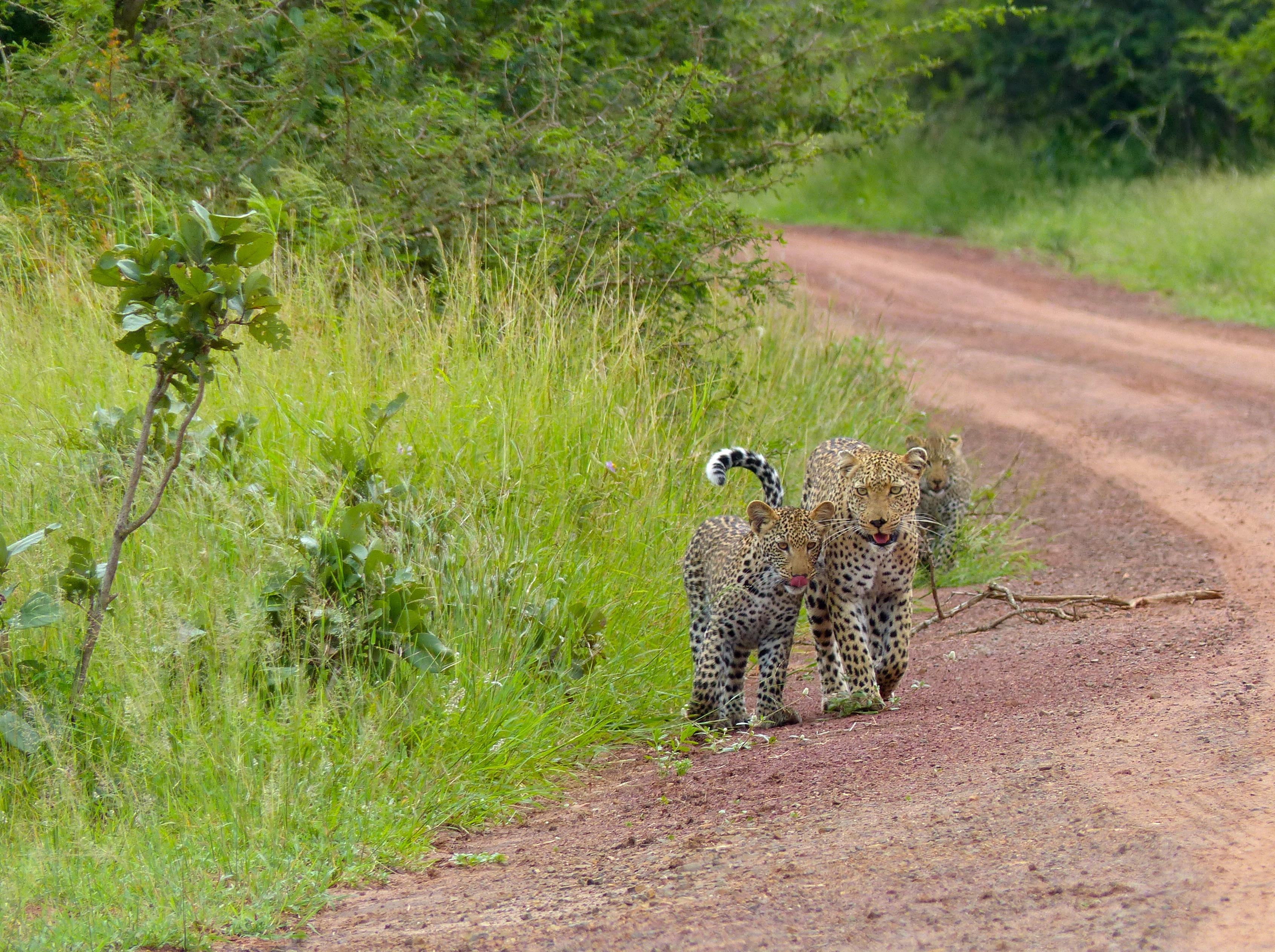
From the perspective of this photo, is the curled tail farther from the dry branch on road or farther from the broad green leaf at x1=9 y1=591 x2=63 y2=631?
the broad green leaf at x1=9 y1=591 x2=63 y2=631

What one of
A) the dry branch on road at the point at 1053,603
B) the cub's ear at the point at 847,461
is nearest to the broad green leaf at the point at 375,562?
the cub's ear at the point at 847,461

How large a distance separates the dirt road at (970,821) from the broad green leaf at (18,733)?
1.28 m

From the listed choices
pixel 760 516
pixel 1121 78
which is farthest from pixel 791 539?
pixel 1121 78

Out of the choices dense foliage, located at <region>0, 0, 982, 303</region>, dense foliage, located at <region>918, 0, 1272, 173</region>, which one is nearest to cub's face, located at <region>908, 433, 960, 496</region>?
dense foliage, located at <region>0, 0, 982, 303</region>

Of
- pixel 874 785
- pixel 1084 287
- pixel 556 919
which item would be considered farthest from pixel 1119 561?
pixel 1084 287

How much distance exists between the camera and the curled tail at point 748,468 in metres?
6.00

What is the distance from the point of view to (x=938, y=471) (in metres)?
8.03

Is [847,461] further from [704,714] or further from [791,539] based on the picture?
[704,714]

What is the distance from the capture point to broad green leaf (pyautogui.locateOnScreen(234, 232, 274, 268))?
465cm

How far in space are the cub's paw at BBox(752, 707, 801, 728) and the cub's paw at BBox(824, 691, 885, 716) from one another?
14 cm

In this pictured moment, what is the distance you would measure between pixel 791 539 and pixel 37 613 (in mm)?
2574

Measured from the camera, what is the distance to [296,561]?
17.4ft

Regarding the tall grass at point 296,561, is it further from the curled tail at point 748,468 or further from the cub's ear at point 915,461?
the cub's ear at point 915,461

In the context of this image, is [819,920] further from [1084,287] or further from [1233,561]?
[1084,287]
